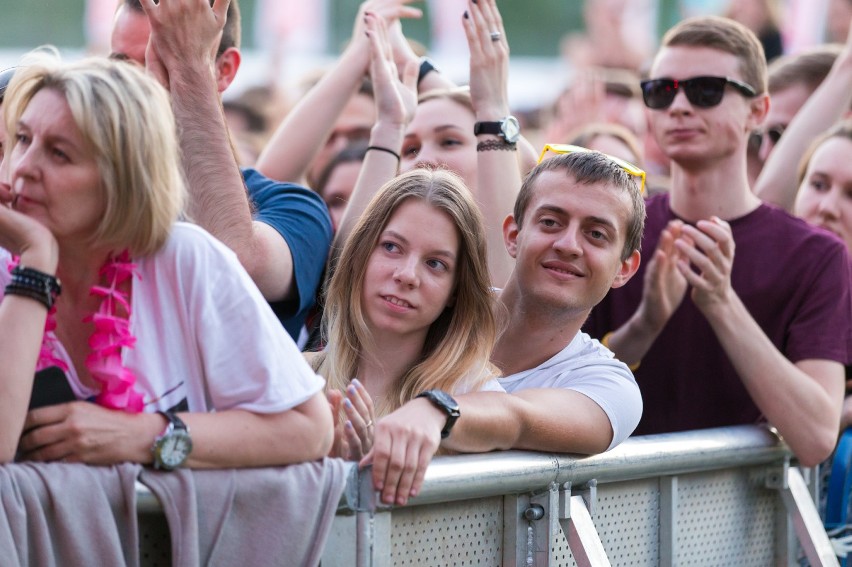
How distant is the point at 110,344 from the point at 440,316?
1.10 metres

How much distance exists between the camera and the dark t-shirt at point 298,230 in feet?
10.4

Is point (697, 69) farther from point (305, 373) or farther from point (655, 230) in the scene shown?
point (305, 373)

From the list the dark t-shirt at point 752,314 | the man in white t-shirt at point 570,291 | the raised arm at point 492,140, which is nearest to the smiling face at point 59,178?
the man in white t-shirt at point 570,291

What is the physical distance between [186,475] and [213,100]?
104 centimetres

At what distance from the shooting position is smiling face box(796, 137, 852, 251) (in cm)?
449

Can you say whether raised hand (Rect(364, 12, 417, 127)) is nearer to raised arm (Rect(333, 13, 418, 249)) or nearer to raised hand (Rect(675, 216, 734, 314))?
raised arm (Rect(333, 13, 418, 249))

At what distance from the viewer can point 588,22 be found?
417 inches

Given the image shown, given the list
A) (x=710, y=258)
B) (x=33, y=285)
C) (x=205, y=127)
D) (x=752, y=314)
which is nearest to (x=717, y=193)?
(x=752, y=314)

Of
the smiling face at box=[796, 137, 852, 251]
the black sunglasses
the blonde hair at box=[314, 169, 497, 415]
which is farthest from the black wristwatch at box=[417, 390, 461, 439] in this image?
the smiling face at box=[796, 137, 852, 251]

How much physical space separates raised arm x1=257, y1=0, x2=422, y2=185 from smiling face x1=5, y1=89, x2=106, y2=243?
1.97m

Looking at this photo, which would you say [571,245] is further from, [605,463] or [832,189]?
[832,189]

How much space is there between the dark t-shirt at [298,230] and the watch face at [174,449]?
3.72 feet

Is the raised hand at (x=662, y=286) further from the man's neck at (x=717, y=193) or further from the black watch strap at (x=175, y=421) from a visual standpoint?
the black watch strap at (x=175, y=421)

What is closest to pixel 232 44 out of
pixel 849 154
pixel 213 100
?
pixel 213 100
